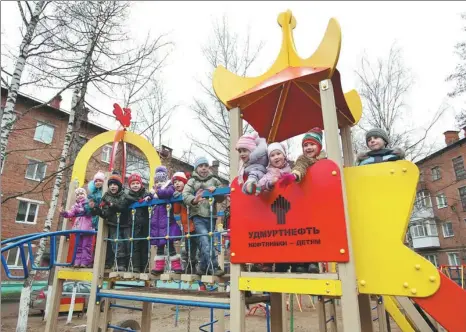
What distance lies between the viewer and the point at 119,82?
10.0 m

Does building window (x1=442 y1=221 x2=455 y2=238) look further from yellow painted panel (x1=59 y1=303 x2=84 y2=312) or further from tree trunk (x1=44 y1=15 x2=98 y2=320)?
tree trunk (x1=44 y1=15 x2=98 y2=320)

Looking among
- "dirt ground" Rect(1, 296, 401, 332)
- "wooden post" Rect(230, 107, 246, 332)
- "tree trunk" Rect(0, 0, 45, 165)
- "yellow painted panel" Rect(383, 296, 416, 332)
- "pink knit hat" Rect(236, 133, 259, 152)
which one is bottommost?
"dirt ground" Rect(1, 296, 401, 332)

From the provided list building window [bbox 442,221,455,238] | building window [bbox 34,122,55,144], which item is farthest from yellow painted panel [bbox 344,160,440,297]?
building window [bbox 442,221,455,238]

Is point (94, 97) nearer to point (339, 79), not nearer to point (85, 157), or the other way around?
point (85, 157)

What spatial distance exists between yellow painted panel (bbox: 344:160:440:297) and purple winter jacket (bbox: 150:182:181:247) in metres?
2.21

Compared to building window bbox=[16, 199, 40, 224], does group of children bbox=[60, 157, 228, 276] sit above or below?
below

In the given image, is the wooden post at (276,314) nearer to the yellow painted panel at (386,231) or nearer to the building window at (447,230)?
the yellow painted panel at (386,231)

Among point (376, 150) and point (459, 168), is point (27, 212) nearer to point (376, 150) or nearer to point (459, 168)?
point (376, 150)

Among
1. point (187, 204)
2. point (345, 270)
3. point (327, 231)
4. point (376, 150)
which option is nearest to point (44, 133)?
point (187, 204)

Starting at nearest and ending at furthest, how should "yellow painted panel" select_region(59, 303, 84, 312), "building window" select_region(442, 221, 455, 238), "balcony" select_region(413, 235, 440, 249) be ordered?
"yellow painted panel" select_region(59, 303, 84, 312)
"building window" select_region(442, 221, 455, 238)
"balcony" select_region(413, 235, 440, 249)

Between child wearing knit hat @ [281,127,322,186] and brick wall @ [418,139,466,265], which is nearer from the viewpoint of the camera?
child wearing knit hat @ [281,127,322,186]

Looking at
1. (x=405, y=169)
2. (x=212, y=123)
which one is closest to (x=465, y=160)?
(x=212, y=123)

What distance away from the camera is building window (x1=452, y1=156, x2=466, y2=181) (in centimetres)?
2662

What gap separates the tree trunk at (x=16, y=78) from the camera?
7992 millimetres
